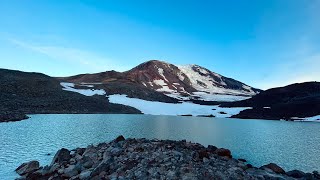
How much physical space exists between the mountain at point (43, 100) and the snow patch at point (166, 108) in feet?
35.2

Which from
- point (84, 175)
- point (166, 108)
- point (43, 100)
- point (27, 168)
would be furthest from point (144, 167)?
point (166, 108)

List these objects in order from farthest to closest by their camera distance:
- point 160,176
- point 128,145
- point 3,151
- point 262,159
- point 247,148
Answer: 1. point 247,148
2. point 262,159
3. point 3,151
4. point 128,145
5. point 160,176

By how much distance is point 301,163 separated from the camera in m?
33.8

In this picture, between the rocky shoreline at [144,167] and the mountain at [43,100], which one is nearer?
the rocky shoreline at [144,167]

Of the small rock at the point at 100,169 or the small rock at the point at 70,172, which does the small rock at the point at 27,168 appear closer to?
the small rock at the point at 70,172

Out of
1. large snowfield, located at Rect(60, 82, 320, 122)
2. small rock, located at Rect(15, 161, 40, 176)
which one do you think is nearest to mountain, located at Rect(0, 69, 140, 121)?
large snowfield, located at Rect(60, 82, 320, 122)

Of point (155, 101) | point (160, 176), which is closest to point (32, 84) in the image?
point (155, 101)

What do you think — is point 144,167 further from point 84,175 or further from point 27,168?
point 27,168

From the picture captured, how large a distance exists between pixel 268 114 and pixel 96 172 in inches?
5835

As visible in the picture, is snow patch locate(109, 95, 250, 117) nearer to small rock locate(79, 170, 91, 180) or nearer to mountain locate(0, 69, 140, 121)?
mountain locate(0, 69, 140, 121)

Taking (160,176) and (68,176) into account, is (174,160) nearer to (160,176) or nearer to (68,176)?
(160,176)

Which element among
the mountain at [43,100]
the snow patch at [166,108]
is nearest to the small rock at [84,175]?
the mountain at [43,100]

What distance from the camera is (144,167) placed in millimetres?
22219

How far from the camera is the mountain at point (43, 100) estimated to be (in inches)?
4483
